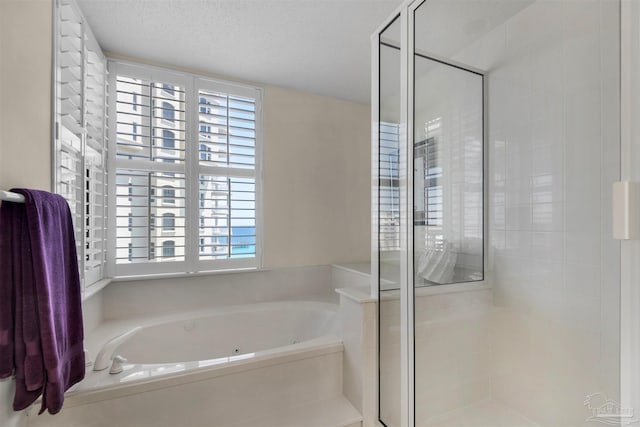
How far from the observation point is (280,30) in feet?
6.22

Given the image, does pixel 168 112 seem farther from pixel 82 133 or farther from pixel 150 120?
pixel 82 133

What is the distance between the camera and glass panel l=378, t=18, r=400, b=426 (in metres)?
1.54

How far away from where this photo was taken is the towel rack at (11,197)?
91cm

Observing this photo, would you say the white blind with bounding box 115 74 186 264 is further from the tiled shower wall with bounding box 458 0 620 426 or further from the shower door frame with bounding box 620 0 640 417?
the shower door frame with bounding box 620 0 640 417

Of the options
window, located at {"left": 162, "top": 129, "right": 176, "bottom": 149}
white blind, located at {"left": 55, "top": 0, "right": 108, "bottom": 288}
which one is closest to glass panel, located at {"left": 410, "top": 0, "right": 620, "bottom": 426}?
white blind, located at {"left": 55, "top": 0, "right": 108, "bottom": 288}

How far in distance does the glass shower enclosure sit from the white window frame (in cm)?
127

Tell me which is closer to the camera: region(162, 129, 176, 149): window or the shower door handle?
the shower door handle

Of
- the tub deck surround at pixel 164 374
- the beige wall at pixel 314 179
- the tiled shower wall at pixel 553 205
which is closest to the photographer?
the tiled shower wall at pixel 553 205

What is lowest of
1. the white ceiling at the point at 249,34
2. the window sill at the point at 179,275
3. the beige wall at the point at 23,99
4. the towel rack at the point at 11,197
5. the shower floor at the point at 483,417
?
the shower floor at the point at 483,417

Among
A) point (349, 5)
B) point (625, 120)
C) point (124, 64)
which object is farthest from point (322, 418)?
point (124, 64)

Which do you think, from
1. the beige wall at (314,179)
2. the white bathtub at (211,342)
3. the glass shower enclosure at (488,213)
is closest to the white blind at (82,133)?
the white bathtub at (211,342)

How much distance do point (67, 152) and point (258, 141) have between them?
1.39m

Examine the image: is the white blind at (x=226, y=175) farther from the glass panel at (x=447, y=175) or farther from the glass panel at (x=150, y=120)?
the glass panel at (x=447, y=175)

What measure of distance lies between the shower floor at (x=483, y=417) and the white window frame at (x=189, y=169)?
5.73 ft
